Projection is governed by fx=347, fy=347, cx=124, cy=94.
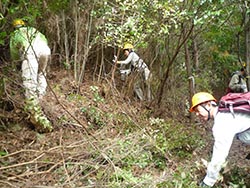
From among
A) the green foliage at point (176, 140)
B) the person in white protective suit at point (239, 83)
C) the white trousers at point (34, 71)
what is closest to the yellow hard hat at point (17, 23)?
the white trousers at point (34, 71)

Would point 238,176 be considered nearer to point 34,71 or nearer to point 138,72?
point 34,71

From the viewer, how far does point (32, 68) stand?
5.51m

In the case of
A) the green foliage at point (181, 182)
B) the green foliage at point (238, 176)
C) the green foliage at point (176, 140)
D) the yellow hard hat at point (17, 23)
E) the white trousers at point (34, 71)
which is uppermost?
the yellow hard hat at point (17, 23)

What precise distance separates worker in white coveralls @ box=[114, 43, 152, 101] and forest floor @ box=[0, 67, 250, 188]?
4.11ft

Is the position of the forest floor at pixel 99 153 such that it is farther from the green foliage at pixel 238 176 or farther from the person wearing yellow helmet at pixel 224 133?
the person wearing yellow helmet at pixel 224 133

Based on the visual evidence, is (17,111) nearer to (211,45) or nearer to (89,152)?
(89,152)

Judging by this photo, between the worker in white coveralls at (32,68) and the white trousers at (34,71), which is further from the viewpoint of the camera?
the white trousers at (34,71)

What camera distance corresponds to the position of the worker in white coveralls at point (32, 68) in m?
5.02

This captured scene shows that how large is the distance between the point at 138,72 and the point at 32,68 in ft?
11.9

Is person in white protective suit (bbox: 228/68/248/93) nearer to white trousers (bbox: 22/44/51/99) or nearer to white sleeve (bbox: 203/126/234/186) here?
white trousers (bbox: 22/44/51/99)

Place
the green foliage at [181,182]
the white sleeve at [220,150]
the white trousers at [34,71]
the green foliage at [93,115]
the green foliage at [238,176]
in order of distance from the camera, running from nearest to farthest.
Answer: the white sleeve at [220,150], the green foliage at [181,182], the green foliage at [238,176], the white trousers at [34,71], the green foliage at [93,115]

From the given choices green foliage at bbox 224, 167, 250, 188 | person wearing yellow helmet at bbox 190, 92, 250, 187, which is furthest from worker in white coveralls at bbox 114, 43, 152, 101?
person wearing yellow helmet at bbox 190, 92, 250, 187

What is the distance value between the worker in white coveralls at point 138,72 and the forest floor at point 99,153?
1.25 metres

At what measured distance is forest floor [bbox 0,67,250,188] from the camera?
3.85m
